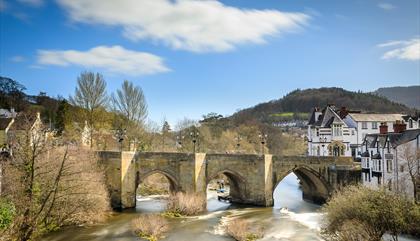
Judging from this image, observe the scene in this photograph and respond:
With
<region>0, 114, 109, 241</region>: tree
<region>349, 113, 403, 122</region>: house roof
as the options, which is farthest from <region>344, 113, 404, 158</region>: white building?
<region>0, 114, 109, 241</region>: tree

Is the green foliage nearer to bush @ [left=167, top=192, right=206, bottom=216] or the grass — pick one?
the grass

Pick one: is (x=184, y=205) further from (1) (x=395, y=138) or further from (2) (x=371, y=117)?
(2) (x=371, y=117)

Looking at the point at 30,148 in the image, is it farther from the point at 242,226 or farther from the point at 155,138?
the point at 155,138

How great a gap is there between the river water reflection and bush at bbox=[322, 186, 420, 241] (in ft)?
18.9

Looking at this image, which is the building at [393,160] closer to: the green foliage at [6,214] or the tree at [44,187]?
the tree at [44,187]

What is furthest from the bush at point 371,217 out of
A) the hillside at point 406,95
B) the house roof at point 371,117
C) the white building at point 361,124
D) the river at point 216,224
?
the hillside at point 406,95

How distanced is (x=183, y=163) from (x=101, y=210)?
9.11m

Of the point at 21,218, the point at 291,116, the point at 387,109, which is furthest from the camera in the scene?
the point at 291,116

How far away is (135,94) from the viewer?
Answer: 51.5m

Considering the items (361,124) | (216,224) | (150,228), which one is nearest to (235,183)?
(216,224)

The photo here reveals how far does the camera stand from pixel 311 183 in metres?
43.1

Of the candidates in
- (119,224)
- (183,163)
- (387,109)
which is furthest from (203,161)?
(387,109)

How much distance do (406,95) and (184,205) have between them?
128m

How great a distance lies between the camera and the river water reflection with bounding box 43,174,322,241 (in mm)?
27094
